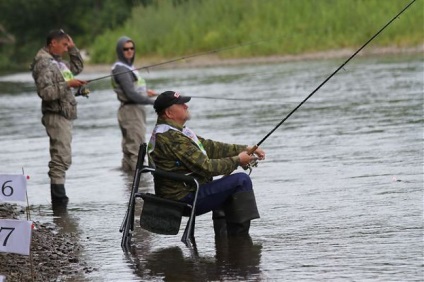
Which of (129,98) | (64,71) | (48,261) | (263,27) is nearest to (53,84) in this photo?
(64,71)

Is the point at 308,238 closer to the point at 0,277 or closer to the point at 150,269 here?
the point at 150,269

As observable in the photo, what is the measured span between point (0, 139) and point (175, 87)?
40.5 ft

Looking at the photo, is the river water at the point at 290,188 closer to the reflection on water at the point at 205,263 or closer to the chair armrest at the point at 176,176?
the reflection on water at the point at 205,263

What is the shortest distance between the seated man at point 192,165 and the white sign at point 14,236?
1685 mm

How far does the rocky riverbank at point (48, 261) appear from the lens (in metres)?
9.20

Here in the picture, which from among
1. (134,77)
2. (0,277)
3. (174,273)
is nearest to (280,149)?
(134,77)

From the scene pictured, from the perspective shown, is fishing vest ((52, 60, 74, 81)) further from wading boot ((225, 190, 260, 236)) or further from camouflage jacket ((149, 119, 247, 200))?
wading boot ((225, 190, 260, 236))

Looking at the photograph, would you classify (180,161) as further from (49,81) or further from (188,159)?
(49,81)

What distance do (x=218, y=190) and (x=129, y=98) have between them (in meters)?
5.91

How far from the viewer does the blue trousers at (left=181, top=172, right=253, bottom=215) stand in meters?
10.0

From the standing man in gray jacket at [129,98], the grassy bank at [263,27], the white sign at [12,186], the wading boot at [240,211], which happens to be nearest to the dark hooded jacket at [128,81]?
the standing man in gray jacket at [129,98]

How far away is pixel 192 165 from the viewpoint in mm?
9891

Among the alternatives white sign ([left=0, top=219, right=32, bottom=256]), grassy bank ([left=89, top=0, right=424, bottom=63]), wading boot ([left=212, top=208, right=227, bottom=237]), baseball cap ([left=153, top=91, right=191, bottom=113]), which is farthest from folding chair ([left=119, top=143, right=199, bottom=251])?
grassy bank ([left=89, top=0, right=424, bottom=63])

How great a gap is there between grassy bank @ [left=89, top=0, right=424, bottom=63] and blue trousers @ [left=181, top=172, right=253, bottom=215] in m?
32.1
